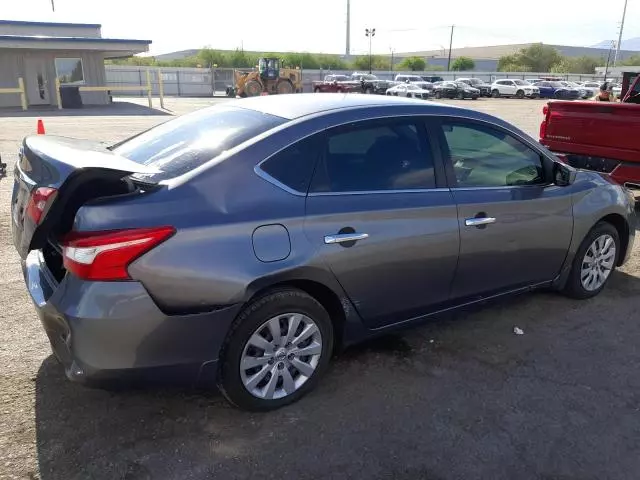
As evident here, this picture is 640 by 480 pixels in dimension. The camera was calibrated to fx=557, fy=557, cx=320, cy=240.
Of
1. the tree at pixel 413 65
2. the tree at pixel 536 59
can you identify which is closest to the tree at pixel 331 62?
the tree at pixel 413 65

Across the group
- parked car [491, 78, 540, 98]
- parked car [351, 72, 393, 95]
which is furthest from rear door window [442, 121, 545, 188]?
parked car [491, 78, 540, 98]

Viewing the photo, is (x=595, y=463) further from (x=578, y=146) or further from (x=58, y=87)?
(x=58, y=87)

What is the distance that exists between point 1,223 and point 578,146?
24.1ft

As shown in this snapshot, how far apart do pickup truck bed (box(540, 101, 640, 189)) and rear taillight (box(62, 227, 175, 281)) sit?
21.2ft

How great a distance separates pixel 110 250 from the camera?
8.21 feet

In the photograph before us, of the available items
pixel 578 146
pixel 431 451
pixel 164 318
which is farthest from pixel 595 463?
pixel 578 146

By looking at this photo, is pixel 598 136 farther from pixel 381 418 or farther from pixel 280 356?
pixel 280 356

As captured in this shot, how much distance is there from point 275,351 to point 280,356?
0.16ft

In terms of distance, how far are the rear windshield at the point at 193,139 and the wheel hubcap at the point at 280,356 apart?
0.96 metres

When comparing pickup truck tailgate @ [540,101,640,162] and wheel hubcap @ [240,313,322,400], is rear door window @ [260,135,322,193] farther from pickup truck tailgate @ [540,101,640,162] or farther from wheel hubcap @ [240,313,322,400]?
pickup truck tailgate @ [540,101,640,162]

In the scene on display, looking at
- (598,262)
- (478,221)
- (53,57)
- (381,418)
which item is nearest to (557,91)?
(53,57)

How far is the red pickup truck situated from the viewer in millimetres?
6996

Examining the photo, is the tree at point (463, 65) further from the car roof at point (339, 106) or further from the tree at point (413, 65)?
the car roof at point (339, 106)

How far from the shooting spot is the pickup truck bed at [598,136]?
7.00 metres
